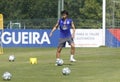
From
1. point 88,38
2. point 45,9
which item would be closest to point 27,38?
point 88,38

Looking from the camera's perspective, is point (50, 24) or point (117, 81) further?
point (50, 24)

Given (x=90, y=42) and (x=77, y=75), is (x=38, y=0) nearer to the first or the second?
(x=90, y=42)

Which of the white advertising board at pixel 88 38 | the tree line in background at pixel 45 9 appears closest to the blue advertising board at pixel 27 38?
the white advertising board at pixel 88 38

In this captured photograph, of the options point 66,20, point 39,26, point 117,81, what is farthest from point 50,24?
point 117,81

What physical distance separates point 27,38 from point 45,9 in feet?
134

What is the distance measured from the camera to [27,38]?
4181cm

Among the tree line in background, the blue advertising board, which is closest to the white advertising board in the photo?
the blue advertising board

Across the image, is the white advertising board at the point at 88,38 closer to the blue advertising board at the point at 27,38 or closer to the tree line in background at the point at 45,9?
the blue advertising board at the point at 27,38

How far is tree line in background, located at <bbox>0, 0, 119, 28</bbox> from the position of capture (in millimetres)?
80438

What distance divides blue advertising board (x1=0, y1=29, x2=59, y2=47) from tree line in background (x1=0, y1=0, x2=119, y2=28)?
3703 centimetres

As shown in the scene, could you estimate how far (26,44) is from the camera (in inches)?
1641

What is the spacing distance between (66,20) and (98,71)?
4.11 m

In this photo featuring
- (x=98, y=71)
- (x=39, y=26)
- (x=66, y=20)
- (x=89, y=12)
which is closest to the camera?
(x=98, y=71)

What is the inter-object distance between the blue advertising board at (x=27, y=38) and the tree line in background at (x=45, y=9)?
37027mm
